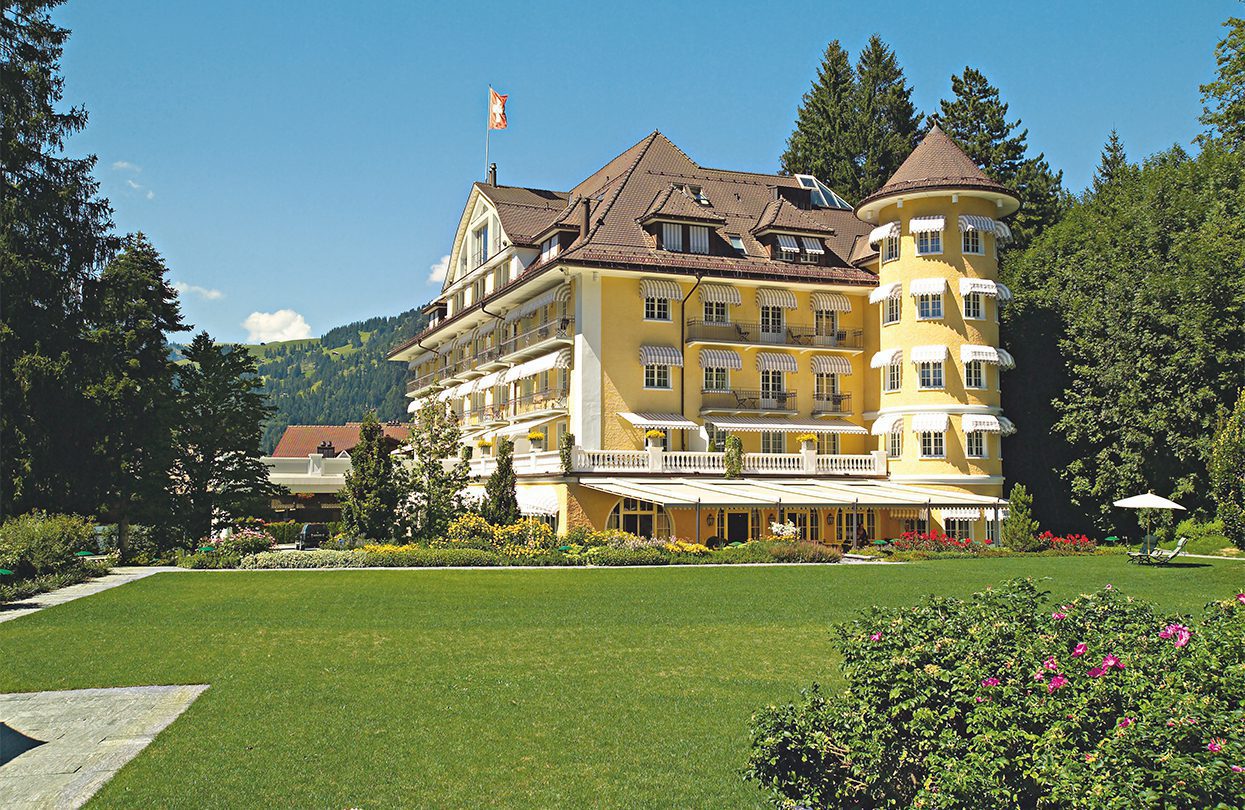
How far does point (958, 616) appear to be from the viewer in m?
8.74

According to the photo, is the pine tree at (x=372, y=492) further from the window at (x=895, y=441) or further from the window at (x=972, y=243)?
the window at (x=972, y=243)

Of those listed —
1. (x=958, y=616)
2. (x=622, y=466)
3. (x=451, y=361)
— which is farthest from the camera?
(x=451, y=361)

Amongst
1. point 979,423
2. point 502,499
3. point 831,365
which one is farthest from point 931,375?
point 502,499

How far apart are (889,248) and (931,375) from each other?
19.7ft

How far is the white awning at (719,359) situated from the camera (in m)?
47.7

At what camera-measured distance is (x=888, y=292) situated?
47219 mm

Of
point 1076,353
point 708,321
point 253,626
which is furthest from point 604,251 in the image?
point 253,626

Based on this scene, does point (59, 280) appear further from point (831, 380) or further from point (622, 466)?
point (831, 380)

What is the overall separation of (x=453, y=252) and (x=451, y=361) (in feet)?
21.9

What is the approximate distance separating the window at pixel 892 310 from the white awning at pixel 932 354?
2.01 m

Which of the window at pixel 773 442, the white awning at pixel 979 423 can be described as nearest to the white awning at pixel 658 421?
the window at pixel 773 442

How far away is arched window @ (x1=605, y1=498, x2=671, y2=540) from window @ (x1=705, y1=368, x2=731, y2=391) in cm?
718

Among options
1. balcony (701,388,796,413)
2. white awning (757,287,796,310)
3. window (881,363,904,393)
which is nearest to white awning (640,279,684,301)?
white awning (757,287,796,310)

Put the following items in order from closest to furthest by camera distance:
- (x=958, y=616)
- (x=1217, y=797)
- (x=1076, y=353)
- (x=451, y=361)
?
(x=1217, y=797)
(x=958, y=616)
(x=1076, y=353)
(x=451, y=361)
